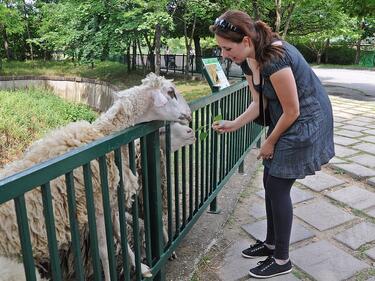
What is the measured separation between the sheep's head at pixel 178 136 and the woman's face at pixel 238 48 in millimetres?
561

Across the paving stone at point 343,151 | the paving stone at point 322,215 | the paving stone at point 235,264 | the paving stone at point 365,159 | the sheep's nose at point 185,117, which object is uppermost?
the sheep's nose at point 185,117

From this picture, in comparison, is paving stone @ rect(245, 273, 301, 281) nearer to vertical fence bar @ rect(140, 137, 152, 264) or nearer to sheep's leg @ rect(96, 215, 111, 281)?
vertical fence bar @ rect(140, 137, 152, 264)

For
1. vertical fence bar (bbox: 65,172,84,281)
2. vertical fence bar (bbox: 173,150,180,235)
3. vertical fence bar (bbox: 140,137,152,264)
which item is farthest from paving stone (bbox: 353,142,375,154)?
vertical fence bar (bbox: 65,172,84,281)

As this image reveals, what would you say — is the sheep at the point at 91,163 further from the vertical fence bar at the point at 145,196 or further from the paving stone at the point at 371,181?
the paving stone at the point at 371,181

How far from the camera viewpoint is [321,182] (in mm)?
4551

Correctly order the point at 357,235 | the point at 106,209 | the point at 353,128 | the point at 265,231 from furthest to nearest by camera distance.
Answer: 1. the point at 353,128
2. the point at 265,231
3. the point at 357,235
4. the point at 106,209

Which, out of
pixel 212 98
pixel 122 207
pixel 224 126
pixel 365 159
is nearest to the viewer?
pixel 122 207

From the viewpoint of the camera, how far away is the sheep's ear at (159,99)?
245cm

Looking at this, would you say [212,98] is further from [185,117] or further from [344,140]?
[344,140]

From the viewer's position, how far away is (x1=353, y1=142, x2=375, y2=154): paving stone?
224 inches

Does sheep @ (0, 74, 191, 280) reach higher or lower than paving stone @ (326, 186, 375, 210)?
higher

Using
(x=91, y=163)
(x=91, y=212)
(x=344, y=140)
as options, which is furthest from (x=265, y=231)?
(x=344, y=140)

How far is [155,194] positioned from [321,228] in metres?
1.79

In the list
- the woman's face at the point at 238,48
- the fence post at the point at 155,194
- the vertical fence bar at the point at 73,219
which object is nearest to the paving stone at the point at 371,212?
the fence post at the point at 155,194
